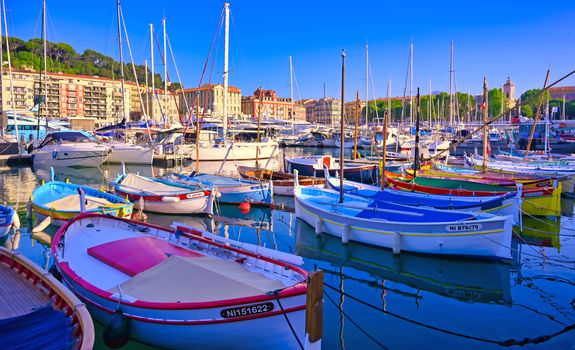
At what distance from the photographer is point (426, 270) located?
13320 mm

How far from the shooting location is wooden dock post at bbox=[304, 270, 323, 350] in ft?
20.2

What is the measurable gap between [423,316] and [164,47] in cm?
4852

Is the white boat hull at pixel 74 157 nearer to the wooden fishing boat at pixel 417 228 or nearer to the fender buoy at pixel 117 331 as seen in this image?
the wooden fishing boat at pixel 417 228

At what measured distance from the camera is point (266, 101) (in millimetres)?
164625

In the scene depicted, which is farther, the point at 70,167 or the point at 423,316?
the point at 70,167

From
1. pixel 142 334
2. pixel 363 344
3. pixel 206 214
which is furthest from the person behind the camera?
pixel 206 214

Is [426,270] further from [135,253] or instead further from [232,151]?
[232,151]

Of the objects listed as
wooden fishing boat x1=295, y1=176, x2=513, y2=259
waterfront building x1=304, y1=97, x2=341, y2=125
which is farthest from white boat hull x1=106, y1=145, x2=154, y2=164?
waterfront building x1=304, y1=97, x2=341, y2=125

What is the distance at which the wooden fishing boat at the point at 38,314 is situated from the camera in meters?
6.04

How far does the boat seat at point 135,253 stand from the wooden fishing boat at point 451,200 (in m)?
10.5

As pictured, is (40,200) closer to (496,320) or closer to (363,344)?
(363,344)

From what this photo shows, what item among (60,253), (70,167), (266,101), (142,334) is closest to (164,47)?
(70,167)

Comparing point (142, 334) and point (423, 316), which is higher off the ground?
point (142, 334)

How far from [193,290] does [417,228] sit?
8.73m
